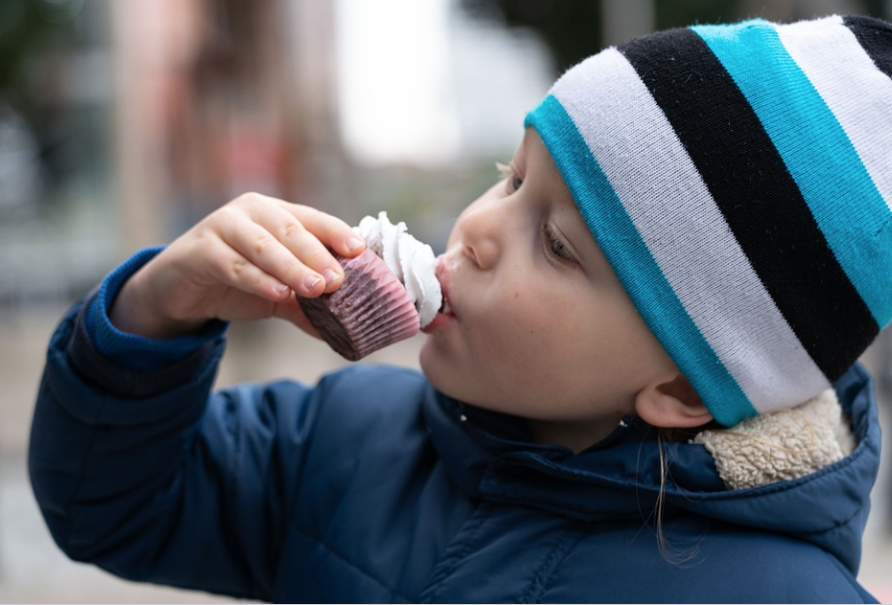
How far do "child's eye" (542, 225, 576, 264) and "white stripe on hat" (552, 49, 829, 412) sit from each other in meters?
0.12

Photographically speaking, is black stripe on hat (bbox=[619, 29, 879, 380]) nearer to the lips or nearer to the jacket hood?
the jacket hood

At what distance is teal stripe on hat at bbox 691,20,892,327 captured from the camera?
1.43m

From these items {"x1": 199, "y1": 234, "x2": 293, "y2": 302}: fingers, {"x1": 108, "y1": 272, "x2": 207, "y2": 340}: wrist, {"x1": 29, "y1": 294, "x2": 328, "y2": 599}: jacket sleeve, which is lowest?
{"x1": 29, "y1": 294, "x2": 328, "y2": 599}: jacket sleeve

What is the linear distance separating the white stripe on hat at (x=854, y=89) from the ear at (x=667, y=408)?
432 mm

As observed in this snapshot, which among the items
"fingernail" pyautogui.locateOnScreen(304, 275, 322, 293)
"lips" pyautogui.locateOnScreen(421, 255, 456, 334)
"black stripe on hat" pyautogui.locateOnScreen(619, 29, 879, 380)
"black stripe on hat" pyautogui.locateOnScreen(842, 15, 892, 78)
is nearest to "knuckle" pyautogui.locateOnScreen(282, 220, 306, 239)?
"fingernail" pyautogui.locateOnScreen(304, 275, 322, 293)

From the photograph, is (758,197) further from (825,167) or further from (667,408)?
(667,408)

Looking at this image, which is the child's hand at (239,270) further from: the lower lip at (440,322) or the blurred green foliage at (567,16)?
the blurred green foliage at (567,16)

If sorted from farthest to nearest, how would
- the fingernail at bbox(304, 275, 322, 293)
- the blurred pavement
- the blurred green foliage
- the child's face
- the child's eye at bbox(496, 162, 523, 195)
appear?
the blurred green foliage
the blurred pavement
the child's eye at bbox(496, 162, 523, 195)
the child's face
the fingernail at bbox(304, 275, 322, 293)

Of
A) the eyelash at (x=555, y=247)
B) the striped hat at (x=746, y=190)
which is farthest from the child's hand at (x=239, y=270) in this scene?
the striped hat at (x=746, y=190)

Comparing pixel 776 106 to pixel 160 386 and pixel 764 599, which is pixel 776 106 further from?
pixel 160 386

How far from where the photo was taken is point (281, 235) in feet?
4.93

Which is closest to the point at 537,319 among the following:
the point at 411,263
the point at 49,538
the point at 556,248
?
the point at 556,248

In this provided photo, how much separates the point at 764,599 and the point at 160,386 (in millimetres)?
1051

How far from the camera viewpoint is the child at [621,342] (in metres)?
1.44
